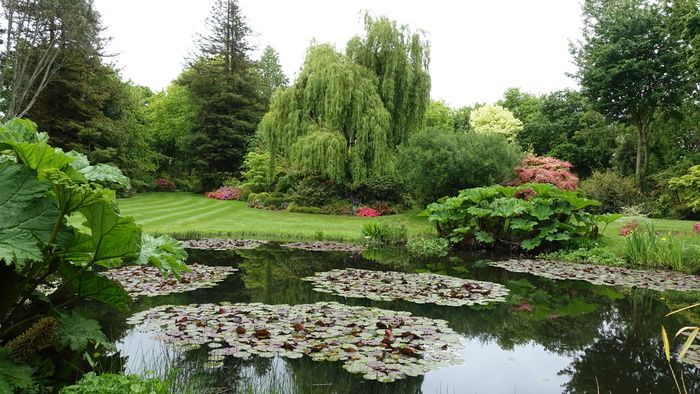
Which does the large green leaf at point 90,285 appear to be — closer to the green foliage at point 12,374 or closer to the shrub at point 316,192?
the green foliage at point 12,374

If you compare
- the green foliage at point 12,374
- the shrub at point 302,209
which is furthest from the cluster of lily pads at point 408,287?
the shrub at point 302,209

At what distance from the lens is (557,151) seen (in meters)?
28.4

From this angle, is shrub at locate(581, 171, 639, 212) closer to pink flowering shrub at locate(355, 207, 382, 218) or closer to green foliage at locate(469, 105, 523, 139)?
pink flowering shrub at locate(355, 207, 382, 218)

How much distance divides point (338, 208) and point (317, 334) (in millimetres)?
15431

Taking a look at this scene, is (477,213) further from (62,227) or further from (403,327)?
(62,227)

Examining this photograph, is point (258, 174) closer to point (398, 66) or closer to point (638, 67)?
point (398, 66)

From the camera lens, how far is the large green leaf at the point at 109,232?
7.70 ft

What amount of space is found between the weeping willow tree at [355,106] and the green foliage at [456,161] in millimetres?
1980

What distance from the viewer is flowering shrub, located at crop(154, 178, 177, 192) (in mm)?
30297

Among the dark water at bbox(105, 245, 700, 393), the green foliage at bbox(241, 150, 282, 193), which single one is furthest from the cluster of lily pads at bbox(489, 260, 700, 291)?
the green foliage at bbox(241, 150, 282, 193)

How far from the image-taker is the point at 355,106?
1883 cm

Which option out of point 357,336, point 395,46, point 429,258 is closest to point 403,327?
point 357,336

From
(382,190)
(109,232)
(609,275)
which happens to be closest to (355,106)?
(382,190)

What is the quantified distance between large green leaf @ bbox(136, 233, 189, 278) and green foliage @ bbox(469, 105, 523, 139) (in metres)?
29.0
